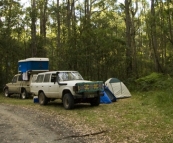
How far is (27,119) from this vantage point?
1036 cm

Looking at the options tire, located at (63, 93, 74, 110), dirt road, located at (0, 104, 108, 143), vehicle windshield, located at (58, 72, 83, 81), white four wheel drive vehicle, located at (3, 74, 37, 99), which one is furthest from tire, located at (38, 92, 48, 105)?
dirt road, located at (0, 104, 108, 143)

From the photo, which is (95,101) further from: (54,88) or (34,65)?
(34,65)

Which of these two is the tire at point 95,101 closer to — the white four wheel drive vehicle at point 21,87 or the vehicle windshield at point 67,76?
the vehicle windshield at point 67,76

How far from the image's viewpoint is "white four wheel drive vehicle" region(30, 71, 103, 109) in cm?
1239

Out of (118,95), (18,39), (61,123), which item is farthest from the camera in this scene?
(18,39)

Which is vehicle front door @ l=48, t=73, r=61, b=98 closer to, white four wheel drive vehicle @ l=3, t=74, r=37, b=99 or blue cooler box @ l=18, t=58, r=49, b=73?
white four wheel drive vehicle @ l=3, t=74, r=37, b=99

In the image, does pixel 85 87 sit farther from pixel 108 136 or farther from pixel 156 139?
pixel 156 139

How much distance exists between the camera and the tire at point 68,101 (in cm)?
1250

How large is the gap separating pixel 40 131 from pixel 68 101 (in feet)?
14.6

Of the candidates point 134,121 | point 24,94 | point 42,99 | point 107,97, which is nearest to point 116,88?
point 107,97

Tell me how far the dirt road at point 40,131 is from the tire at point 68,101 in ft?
5.88

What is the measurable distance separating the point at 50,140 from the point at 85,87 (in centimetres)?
543

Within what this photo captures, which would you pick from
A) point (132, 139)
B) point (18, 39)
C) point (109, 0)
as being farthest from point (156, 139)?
point (109, 0)

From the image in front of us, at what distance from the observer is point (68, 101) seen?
12625 millimetres
